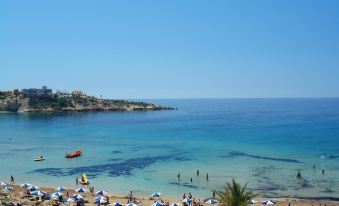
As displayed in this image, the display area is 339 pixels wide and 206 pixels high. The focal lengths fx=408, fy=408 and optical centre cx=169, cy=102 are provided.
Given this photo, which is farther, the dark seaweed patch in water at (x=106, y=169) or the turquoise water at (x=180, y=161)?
the dark seaweed patch in water at (x=106, y=169)

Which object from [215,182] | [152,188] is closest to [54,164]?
[152,188]

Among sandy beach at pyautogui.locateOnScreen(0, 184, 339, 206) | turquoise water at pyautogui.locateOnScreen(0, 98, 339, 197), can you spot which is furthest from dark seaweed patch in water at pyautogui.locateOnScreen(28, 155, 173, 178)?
sandy beach at pyautogui.locateOnScreen(0, 184, 339, 206)

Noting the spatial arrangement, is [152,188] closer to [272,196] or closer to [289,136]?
[272,196]

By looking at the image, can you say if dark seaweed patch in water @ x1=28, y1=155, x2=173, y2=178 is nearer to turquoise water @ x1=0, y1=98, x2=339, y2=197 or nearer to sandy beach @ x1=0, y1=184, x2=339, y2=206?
turquoise water @ x1=0, y1=98, x2=339, y2=197

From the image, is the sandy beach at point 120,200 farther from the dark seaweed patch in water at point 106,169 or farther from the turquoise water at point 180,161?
the dark seaweed patch in water at point 106,169

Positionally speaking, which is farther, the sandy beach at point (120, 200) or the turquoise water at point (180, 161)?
the turquoise water at point (180, 161)

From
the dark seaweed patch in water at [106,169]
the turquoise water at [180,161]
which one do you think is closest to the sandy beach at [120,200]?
the turquoise water at [180,161]

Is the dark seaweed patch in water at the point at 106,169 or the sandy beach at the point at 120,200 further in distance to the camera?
the dark seaweed patch in water at the point at 106,169

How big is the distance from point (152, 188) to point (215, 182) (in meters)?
8.41

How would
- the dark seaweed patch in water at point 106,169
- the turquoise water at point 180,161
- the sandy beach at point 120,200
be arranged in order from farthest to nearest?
the dark seaweed patch in water at point 106,169, the turquoise water at point 180,161, the sandy beach at point 120,200

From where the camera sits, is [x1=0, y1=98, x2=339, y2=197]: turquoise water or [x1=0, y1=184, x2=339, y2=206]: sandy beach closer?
[x1=0, y1=184, x2=339, y2=206]: sandy beach

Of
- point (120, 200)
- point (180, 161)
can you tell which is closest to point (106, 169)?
point (180, 161)

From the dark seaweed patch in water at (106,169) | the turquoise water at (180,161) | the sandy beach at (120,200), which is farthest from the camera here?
the dark seaweed patch in water at (106,169)

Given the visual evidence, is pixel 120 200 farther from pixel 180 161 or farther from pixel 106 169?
pixel 180 161
